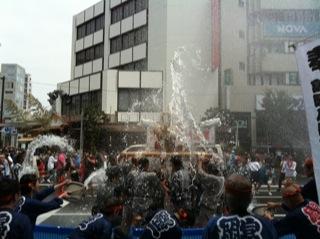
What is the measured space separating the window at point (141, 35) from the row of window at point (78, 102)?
5823 mm

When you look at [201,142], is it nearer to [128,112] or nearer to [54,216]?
[54,216]

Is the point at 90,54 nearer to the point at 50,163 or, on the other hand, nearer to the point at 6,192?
the point at 50,163

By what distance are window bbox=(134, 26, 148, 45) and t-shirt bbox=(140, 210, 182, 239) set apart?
3919 centimetres

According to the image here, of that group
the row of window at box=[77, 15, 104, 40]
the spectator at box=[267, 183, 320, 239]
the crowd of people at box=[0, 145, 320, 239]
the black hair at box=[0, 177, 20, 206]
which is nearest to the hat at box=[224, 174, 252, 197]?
the crowd of people at box=[0, 145, 320, 239]

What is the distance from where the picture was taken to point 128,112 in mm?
40469

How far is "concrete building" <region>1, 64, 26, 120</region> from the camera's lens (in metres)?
100

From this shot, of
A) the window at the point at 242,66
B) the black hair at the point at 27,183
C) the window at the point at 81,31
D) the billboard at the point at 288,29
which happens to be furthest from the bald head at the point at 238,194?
the window at the point at 81,31

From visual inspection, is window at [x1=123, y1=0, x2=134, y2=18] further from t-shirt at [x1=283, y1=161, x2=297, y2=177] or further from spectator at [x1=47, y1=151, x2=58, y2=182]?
t-shirt at [x1=283, y1=161, x2=297, y2=177]

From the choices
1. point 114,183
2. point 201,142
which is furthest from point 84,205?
point 114,183

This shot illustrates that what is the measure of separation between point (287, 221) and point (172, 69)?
38.0m

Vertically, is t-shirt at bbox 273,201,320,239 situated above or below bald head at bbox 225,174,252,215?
below

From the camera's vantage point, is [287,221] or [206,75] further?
[206,75]

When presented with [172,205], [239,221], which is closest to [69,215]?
[172,205]

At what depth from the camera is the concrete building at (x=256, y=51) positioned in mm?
42219
